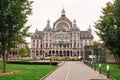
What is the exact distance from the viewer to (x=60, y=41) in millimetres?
171750

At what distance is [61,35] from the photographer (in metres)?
172

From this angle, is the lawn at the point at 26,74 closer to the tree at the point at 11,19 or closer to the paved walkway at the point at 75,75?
the paved walkway at the point at 75,75

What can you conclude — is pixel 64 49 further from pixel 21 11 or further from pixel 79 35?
pixel 21 11

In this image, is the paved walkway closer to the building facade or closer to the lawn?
the lawn

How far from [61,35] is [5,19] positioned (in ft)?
460

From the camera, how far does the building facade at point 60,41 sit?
171500mm

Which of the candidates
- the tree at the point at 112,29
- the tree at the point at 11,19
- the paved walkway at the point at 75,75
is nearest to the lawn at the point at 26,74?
the paved walkway at the point at 75,75

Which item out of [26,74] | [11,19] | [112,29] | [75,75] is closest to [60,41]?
[112,29]

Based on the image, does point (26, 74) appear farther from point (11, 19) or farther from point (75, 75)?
point (11, 19)

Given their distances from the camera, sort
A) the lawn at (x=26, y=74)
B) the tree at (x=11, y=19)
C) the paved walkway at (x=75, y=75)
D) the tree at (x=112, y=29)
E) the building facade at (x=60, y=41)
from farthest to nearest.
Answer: the building facade at (x=60, y=41) → the tree at (x=112, y=29) → the tree at (x=11, y=19) → the paved walkway at (x=75, y=75) → the lawn at (x=26, y=74)

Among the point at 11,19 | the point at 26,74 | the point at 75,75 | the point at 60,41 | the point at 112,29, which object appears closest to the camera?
the point at 26,74

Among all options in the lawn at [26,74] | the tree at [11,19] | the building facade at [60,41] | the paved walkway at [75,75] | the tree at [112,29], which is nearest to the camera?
the lawn at [26,74]

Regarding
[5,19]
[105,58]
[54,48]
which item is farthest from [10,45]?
[54,48]

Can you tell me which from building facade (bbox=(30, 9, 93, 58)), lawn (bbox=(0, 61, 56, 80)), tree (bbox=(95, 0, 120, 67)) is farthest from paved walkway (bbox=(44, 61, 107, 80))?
building facade (bbox=(30, 9, 93, 58))
